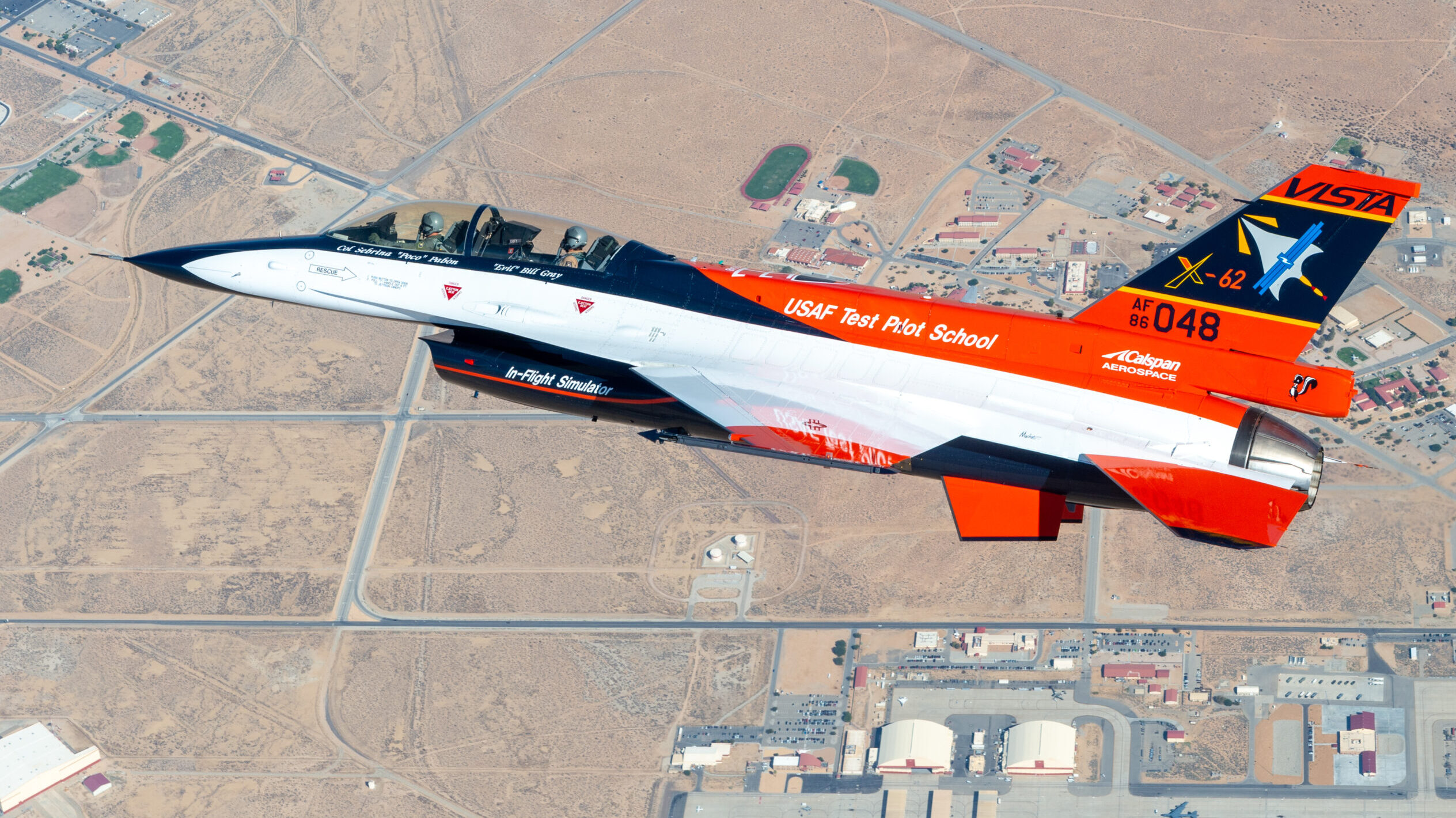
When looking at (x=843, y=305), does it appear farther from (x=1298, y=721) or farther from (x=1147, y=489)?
(x=1298, y=721)

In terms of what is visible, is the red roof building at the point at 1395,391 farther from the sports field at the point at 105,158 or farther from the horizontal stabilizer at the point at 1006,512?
the sports field at the point at 105,158

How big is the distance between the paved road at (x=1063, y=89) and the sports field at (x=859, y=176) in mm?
12344

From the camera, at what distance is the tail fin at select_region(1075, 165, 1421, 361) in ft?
101

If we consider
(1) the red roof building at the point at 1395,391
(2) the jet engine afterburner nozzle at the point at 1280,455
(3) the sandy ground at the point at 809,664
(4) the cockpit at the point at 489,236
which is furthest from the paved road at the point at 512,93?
(2) the jet engine afterburner nozzle at the point at 1280,455

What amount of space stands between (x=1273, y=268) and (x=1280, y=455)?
5003mm

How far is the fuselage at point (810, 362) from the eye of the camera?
30.9 meters

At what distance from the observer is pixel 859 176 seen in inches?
2753

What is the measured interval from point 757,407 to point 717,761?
2187cm

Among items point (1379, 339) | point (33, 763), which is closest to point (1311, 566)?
point (1379, 339)

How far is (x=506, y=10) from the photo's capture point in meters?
81.2

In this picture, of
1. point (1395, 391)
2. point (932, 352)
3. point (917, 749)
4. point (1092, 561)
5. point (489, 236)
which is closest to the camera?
point (932, 352)

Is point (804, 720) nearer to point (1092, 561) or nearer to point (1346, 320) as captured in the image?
point (1092, 561)

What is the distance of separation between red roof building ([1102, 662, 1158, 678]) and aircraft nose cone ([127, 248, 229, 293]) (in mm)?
35936

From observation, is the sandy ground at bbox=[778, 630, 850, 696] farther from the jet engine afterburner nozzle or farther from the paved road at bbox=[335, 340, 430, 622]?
the jet engine afterburner nozzle
